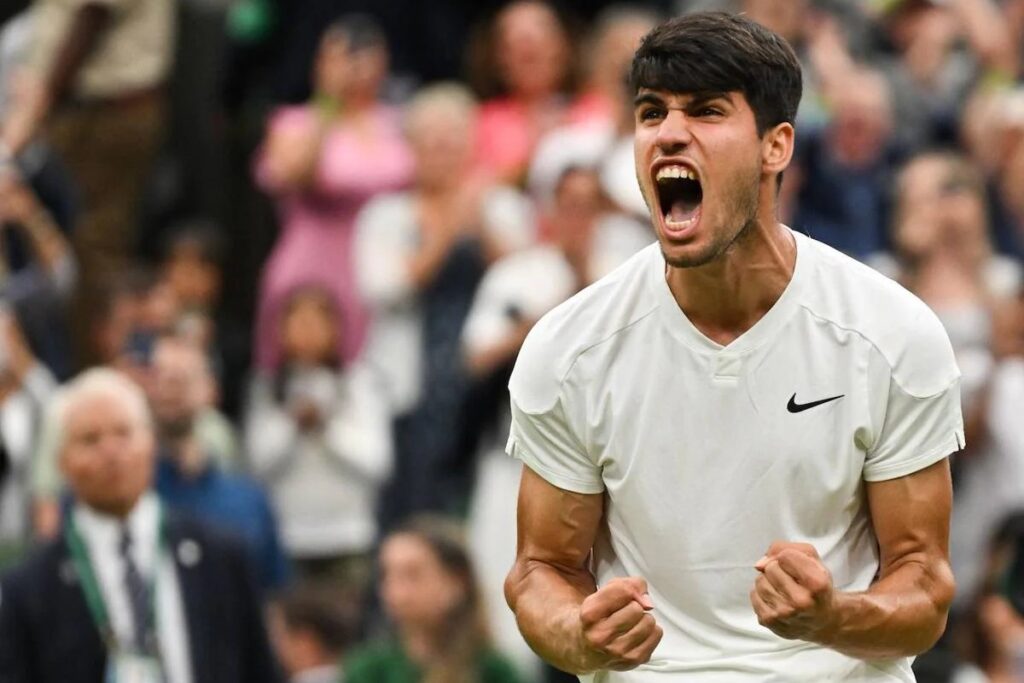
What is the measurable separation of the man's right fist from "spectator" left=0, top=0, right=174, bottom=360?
6690 mm

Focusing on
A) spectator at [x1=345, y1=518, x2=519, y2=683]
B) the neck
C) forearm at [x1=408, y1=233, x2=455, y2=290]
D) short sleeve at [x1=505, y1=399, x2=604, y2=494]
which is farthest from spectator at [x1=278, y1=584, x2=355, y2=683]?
the neck

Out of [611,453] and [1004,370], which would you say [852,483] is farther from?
[1004,370]

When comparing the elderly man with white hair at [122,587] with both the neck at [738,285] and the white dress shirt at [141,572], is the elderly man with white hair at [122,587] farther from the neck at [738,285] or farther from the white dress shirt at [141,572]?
the neck at [738,285]

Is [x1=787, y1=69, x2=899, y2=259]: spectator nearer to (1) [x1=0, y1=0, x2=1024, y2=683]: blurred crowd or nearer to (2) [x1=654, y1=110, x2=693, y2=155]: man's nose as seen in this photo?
(1) [x1=0, y1=0, x2=1024, y2=683]: blurred crowd

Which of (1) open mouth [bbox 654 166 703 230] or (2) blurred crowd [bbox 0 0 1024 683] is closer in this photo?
(1) open mouth [bbox 654 166 703 230]

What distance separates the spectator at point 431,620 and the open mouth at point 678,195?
367cm

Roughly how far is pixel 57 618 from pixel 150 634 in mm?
286

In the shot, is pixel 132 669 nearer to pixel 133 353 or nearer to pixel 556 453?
pixel 133 353

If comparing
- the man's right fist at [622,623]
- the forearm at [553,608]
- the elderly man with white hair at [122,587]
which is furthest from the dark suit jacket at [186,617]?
the man's right fist at [622,623]

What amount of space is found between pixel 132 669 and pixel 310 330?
2706 mm

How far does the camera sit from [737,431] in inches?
176

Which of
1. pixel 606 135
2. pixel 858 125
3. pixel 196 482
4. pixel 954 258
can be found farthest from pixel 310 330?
pixel 954 258

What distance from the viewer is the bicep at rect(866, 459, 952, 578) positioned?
442cm

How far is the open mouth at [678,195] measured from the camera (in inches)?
170
